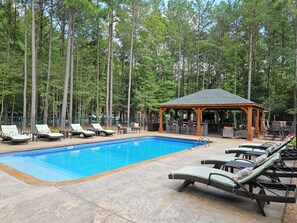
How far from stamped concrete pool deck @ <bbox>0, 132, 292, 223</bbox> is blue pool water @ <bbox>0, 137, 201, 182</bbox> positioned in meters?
1.61

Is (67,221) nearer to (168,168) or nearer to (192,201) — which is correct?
(192,201)

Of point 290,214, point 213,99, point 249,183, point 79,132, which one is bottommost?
point 290,214

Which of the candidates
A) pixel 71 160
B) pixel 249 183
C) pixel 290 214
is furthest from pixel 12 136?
pixel 290 214

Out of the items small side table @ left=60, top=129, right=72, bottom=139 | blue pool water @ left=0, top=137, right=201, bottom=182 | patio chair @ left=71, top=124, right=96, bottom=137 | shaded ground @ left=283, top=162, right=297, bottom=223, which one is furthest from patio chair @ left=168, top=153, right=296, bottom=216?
small side table @ left=60, top=129, right=72, bottom=139

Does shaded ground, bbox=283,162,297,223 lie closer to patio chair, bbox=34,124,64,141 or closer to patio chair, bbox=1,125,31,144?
patio chair, bbox=1,125,31,144

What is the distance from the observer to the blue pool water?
546 centimetres

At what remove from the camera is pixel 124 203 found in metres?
2.87

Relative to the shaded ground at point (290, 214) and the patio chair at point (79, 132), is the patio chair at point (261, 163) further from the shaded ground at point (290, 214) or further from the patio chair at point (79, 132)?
the patio chair at point (79, 132)

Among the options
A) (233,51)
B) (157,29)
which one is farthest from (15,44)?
(233,51)

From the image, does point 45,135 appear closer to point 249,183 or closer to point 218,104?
point 249,183

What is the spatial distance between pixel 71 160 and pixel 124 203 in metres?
4.99

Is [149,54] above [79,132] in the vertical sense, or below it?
above

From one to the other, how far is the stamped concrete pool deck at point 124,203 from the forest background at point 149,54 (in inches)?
471

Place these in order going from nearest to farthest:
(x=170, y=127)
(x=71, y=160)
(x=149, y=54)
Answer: (x=71, y=160)
(x=170, y=127)
(x=149, y=54)
